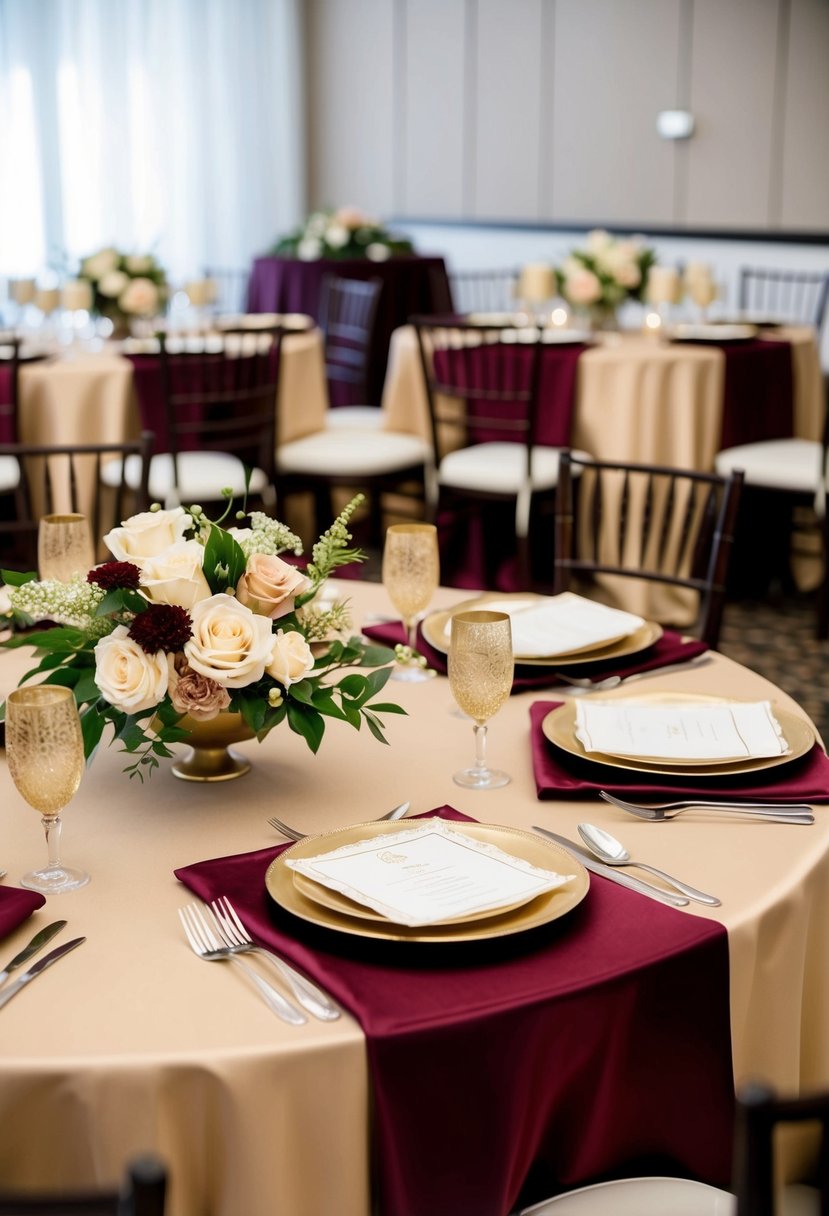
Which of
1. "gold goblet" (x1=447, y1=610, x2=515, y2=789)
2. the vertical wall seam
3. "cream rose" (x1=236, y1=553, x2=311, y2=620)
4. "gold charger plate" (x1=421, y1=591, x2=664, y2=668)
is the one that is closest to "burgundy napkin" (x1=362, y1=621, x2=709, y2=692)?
"gold charger plate" (x1=421, y1=591, x2=664, y2=668)

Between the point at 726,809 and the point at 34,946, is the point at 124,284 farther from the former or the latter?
the point at 34,946

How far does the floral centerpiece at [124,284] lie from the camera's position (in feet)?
16.2

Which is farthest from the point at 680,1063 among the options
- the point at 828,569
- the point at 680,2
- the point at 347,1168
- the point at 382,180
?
the point at 382,180

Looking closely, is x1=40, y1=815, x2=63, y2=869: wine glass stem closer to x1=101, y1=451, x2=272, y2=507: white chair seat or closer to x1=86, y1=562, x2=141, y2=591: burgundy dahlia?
x1=86, y1=562, x2=141, y2=591: burgundy dahlia

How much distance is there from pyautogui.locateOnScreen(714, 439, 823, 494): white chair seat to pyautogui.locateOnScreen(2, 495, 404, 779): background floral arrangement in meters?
3.16

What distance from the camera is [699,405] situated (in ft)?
14.6

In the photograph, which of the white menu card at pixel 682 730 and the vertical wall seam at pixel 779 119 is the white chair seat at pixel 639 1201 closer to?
the white menu card at pixel 682 730

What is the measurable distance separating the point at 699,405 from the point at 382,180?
16.5ft

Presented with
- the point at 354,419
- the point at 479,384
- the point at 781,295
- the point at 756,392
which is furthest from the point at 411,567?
the point at 781,295

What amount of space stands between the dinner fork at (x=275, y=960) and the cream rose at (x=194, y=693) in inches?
7.5

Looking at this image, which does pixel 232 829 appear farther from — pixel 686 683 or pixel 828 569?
pixel 828 569

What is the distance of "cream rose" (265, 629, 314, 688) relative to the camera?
132 centimetres

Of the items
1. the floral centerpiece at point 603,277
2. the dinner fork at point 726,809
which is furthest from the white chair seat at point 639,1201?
the floral centerpiece at point 603,277

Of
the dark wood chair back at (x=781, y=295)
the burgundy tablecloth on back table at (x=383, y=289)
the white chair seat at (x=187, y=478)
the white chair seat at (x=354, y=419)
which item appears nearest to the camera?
the white chair seat at (x=187, y=478)
